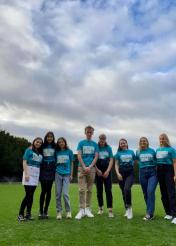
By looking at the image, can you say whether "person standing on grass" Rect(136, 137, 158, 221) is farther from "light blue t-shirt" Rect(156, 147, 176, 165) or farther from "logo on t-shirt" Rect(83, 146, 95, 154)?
"logo on t-shirt" Rect(83, 146, 95, 154)

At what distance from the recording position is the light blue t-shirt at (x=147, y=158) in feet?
38.0

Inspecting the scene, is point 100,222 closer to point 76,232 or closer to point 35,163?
point 76,232

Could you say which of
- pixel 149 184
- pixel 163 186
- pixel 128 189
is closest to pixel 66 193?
pixel 128 189

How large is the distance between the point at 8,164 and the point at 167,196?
227 ft

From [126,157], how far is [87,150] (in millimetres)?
1173

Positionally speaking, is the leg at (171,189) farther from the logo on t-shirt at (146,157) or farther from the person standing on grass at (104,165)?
the person standing on grass at (104,165)

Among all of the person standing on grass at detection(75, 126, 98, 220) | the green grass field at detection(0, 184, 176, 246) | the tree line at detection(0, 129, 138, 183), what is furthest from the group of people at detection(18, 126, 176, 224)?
the tree line at detection(0, 129, 138, 183)

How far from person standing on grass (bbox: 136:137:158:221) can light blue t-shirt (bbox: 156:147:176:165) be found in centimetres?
27

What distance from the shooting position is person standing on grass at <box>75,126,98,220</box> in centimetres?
1173

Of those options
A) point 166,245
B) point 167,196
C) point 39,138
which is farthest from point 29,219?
point 166,245

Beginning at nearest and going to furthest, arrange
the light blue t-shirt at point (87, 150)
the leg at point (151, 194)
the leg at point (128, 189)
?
the leg at point (151, 194) → the leg at point (128, 189) → the light blue t-shirt at point (87, 150)

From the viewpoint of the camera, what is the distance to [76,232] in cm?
Answer: 873

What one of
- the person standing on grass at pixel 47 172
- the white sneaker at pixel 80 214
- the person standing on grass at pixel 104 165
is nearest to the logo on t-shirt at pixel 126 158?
the person standing on grass at pixel 104 165

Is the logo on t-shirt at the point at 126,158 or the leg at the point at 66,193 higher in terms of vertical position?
the logo on t-shirt at the point at 126,158
